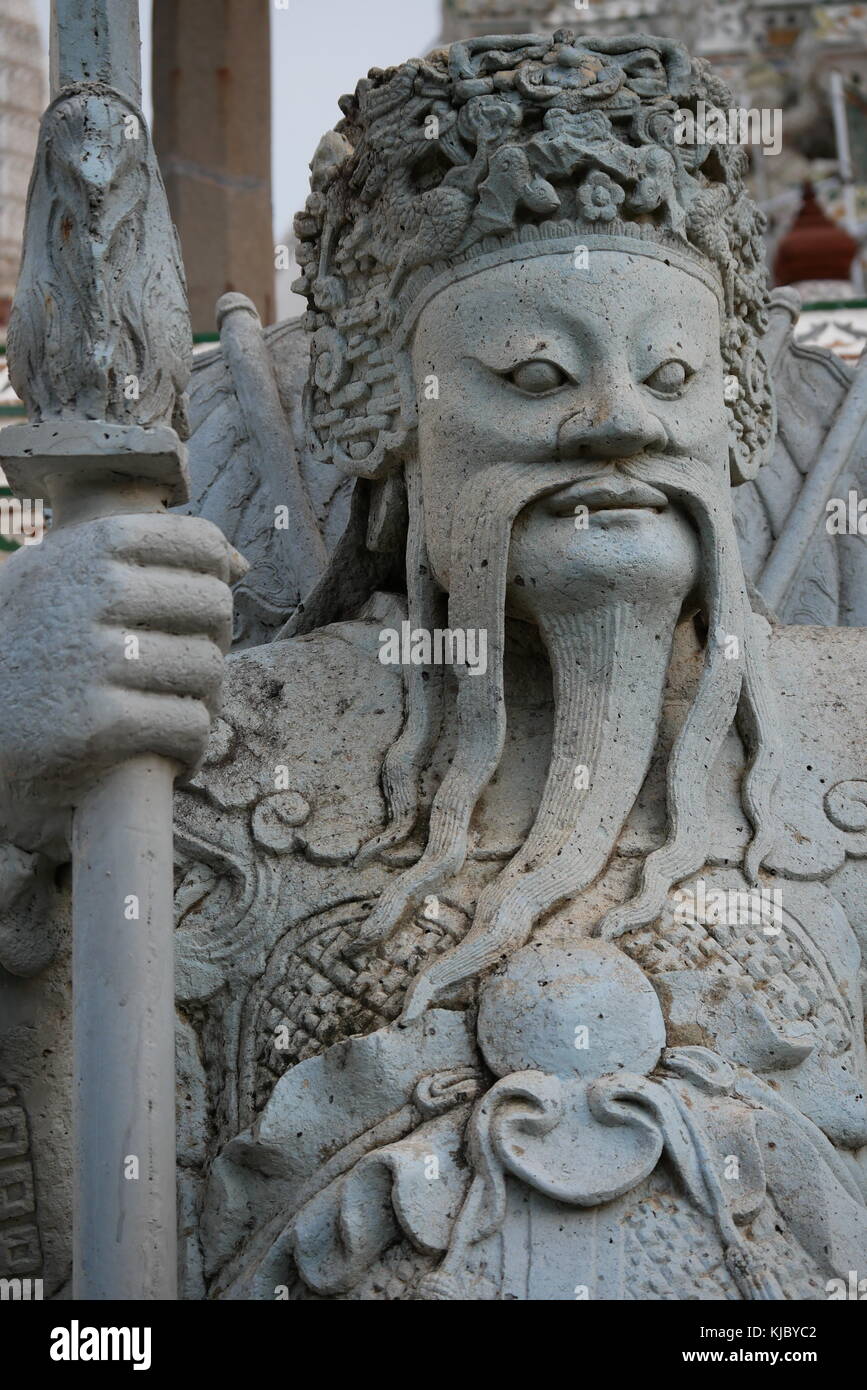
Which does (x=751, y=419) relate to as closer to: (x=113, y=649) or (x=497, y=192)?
(x=497, y=192)

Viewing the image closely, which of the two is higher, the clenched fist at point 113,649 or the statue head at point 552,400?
the statue head at point 552,400

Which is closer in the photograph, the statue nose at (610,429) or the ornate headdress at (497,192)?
the statue nose at (610,429)

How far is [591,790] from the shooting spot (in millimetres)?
5051

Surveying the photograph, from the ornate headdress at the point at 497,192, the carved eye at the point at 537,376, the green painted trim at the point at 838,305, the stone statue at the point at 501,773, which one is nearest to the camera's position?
the stone statue at the point at 501,773

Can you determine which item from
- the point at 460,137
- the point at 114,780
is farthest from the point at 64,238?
the point at 460,137

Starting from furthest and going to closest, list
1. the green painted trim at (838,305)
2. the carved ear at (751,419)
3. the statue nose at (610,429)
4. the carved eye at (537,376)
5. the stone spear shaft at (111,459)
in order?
the green painted trim at (838,305), the carved ear at (751,419), the carved eye at (537,376), the statue nose at (610,429), the stone spear shaft at (111,459)

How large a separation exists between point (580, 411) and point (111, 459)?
1.19 m

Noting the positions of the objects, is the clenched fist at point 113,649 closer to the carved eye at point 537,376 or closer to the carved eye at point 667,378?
the carved eye at point 537,376

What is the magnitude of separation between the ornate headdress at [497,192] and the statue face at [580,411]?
104 millimetres

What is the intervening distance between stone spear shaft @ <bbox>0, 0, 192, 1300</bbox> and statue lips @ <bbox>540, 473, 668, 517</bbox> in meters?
0.96

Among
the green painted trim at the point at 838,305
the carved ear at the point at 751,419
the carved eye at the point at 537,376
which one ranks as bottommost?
the carved eye at the point at 537,376

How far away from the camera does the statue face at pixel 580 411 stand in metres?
5.04

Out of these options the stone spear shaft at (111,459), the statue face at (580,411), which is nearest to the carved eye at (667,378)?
the statue face at (580,411)

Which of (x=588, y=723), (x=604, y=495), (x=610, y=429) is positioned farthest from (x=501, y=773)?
(x=610, y=429)
